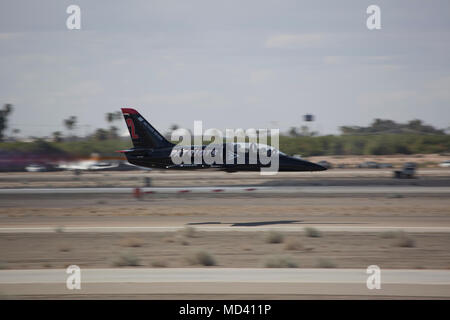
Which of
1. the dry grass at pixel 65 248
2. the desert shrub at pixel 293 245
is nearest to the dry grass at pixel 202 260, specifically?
the desert shrub at pixel 293 245

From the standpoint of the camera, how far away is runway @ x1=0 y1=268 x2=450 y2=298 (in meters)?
10.6

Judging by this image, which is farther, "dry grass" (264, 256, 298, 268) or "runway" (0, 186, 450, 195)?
"runway" (0, 186, 450, 195)

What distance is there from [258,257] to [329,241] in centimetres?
361

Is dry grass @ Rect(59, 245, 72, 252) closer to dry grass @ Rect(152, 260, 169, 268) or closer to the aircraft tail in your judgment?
dry grass @ Rect(152, 260, 169, 268)

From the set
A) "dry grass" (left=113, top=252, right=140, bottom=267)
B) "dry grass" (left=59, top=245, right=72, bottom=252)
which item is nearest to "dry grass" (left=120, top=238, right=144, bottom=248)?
"dry grass" (left=59, top=245, right=72, bottom=252)

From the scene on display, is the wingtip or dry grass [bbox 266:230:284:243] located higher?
the wingtip

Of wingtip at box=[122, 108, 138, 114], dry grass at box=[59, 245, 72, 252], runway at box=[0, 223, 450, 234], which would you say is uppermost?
wingtip at box=[122, 108, 138, 114]

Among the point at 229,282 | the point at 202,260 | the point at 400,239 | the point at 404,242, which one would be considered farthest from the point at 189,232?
the point at 229,282

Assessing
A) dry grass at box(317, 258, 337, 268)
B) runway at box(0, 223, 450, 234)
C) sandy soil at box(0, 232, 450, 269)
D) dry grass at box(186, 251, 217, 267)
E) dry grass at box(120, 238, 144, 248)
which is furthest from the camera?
runway at box(0, 223, 450, 234)

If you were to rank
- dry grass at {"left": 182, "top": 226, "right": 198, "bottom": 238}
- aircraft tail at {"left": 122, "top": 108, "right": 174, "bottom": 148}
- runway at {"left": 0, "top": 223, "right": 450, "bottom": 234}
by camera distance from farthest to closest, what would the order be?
aircraft tail at {"left": 122, "top": 108, "right": 174, "bottom": 148}, runway at {"left": 0, "top": 223, "right": 450, "bottom": 234}, dry grass at {"left": 182, "top": 226, "right": 198, "bottom": 238}

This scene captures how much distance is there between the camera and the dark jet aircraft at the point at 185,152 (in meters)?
29.0

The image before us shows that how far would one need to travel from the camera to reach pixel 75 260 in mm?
15102

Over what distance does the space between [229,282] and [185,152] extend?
1840 centimetres

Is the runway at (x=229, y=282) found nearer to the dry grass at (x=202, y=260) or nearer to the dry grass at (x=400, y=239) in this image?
the dry grass at (x=202, y=260)
